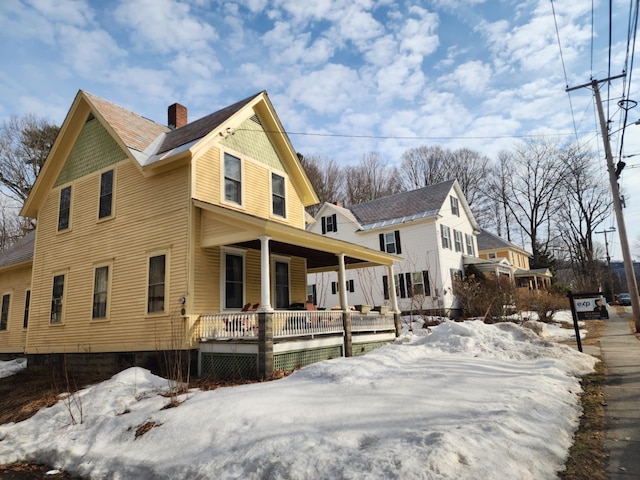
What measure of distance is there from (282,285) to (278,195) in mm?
3063

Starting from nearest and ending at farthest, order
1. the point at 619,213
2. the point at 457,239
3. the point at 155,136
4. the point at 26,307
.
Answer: the point at 155,136 → the point at 619,213 → the point at 26,307 → the point at 457,239

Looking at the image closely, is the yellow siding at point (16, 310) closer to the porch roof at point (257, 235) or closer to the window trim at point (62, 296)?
the window trim at point (62, 296)

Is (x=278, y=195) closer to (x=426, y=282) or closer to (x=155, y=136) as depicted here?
(x=155, y=136)

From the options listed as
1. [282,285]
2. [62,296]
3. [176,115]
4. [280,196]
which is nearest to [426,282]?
[282,285]

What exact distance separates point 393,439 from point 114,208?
35.7ft

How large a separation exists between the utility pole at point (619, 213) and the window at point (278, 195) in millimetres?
12547

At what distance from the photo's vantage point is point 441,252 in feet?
81.2

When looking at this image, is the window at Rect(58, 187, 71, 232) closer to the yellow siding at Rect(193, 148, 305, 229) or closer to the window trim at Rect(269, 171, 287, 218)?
the yellow siding at Rect(193, 148, 305, 229)

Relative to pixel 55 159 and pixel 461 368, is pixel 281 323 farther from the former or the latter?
pixel 55 159

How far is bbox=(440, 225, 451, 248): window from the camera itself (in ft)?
83.5

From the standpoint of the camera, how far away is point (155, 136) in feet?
42.7

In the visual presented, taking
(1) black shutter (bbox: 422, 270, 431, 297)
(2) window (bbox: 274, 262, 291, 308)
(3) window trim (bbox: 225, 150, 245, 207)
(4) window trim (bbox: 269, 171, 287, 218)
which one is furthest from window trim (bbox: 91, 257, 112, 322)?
(1) black shutter (bbox: 422, 270, 431, 297)

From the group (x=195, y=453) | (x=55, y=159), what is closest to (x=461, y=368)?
(x=195, y=453)

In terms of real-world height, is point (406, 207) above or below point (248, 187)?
above
